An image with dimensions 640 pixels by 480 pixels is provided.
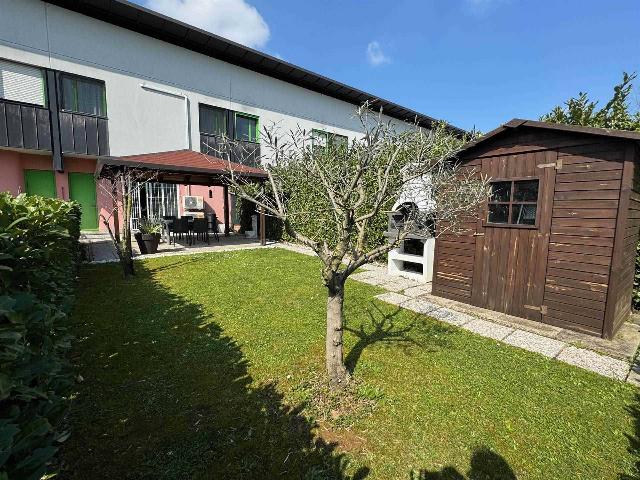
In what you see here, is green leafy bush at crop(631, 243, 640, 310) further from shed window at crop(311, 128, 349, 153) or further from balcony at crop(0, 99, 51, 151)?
balcony at crop(0, 99, 51, 151)

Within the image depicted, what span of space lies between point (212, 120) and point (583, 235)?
1500 cm

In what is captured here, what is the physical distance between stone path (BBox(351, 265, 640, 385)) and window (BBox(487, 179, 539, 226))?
5.86ft

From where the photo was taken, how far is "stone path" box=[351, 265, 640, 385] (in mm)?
3805

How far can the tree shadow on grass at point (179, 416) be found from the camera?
229 cm

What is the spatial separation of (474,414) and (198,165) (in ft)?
34.2

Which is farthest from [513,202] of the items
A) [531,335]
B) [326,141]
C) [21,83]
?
[21,83]

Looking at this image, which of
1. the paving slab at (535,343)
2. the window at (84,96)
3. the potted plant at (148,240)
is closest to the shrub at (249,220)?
the potted plant at (148,240)

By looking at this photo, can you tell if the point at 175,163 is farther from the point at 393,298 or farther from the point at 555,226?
the point at 555,226

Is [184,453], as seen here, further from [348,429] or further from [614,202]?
[614,202]

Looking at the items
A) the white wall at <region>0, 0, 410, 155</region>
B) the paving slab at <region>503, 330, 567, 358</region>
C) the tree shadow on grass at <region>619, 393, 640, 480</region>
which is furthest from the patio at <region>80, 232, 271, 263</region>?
the tree shadow on grass at <region>619, 393, 640, 480</region>

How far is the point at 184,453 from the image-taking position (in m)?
2.39

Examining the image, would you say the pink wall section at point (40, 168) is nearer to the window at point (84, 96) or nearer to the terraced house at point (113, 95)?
the terraced house at point (113, 95)

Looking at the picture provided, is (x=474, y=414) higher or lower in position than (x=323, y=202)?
lower

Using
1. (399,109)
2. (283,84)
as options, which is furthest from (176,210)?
(399,109)
